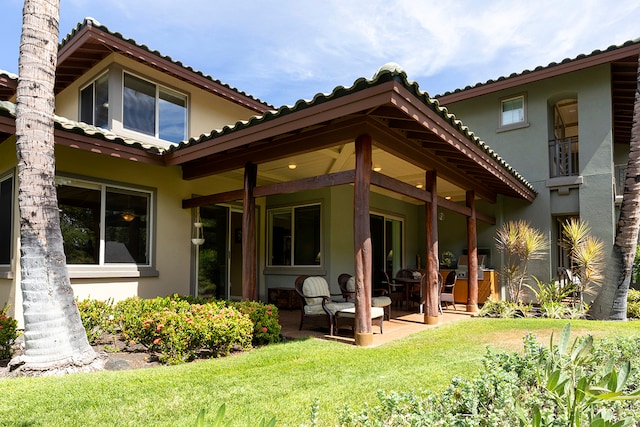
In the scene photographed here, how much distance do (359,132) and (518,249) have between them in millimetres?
6805

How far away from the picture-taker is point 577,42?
12.1m

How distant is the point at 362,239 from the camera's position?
5539mm

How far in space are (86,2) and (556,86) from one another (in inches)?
456

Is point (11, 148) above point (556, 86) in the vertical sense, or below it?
below

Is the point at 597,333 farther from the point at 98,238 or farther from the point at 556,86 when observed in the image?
the point at 98,238

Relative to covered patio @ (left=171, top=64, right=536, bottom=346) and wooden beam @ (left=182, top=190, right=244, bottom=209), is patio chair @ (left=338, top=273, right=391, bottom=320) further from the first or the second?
wooden beam @ (left=182, top=190, right=244, bottom=209)

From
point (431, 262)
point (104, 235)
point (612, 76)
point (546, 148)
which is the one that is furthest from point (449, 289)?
point (104, 235)

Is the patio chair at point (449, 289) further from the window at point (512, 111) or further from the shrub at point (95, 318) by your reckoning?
the shrub at point (95, 318)

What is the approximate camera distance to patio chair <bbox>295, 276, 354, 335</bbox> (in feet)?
21.7

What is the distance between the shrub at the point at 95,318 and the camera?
17.9 feet

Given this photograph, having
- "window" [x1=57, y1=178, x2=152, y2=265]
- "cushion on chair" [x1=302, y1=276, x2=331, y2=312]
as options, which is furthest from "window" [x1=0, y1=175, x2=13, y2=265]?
"cushion on chair" [x1=302, y1=276, x2=331, y2=312]

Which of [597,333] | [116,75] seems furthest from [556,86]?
[116,75]

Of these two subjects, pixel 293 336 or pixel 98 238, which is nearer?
pixel 293 336

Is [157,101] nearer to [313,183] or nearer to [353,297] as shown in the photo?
[313,183]
